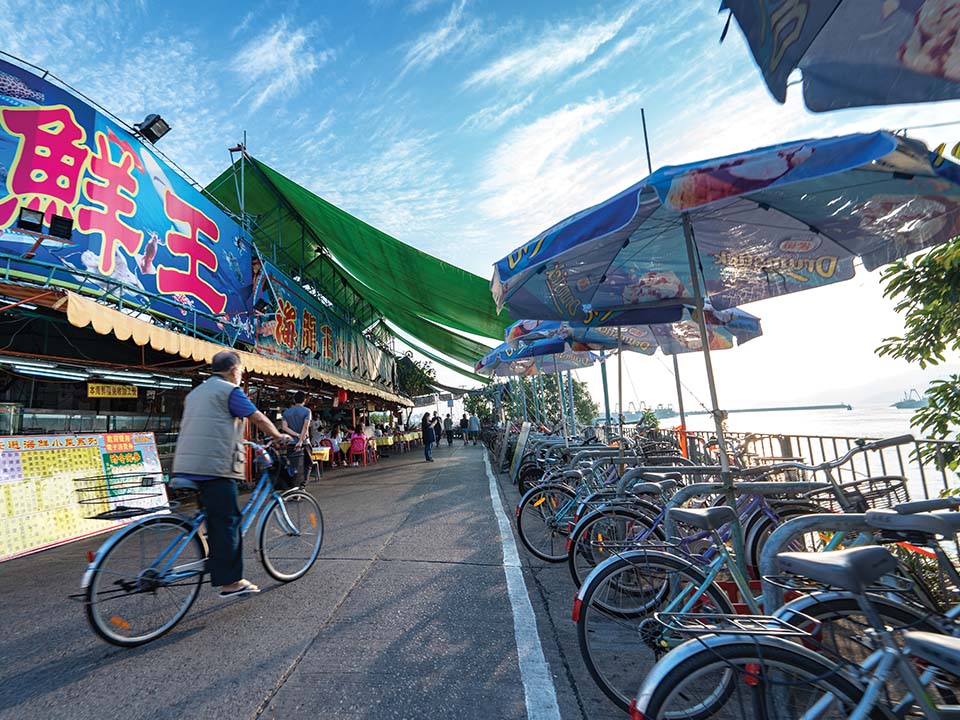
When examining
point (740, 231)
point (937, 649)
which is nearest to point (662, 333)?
point (740, 231)

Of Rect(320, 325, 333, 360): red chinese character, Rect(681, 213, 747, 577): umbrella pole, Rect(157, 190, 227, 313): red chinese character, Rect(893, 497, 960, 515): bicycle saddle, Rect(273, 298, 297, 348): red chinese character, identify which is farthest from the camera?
Rect(320, 325, 333, 360): red chinese character

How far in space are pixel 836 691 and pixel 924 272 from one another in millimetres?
3560

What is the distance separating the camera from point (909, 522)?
1.61m

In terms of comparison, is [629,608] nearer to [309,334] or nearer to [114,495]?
[114,495]

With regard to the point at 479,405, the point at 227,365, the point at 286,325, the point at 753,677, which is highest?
the point at 286,325

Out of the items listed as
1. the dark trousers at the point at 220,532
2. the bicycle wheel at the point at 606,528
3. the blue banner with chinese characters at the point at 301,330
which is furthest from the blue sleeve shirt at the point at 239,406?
the blue banner with chinese characters at the point at 301,330

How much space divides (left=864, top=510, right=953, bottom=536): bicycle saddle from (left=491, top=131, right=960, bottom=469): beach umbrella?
91 cm

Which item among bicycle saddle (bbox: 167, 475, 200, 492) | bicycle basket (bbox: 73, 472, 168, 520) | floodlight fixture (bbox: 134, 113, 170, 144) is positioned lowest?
bicycle basket (bbox: 73, 472, 168, 520)

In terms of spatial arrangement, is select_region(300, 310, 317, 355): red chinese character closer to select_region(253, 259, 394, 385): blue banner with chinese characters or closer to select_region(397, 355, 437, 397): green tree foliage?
select_region(253, 259, 394, 385): blue banner with chinese characters

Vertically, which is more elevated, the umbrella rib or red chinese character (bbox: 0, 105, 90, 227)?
red chinese character (bbox: 0, 105, 90, 227)

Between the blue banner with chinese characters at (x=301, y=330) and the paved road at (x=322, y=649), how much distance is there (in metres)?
6.32

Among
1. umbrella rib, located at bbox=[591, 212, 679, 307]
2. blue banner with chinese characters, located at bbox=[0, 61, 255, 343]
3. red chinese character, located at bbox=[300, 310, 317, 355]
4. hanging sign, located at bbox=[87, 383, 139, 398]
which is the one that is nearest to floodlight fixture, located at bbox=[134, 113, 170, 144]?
blue banner with chinese characters, located at bbox=[0, 61, 255, 343]

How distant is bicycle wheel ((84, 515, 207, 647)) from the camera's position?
9.04 feet

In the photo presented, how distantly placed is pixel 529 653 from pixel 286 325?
10.4m
